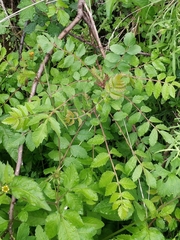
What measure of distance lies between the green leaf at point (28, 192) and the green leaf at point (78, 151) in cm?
24

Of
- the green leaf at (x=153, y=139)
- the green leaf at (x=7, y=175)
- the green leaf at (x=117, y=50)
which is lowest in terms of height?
the green leaf at (x=153, y=139)

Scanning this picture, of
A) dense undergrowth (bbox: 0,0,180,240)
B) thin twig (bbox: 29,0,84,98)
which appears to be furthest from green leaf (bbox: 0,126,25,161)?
thin twig (bbox: 29,0,84,98)

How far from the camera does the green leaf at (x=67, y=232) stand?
93cm

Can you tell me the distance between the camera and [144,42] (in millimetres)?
1660

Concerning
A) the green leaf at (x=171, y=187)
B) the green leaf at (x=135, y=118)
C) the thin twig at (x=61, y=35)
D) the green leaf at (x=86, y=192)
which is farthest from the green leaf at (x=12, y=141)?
the green leaf at (x=171, y=187)

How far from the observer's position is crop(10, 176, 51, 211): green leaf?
94 cm

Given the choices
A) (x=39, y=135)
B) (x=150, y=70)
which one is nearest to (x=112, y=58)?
(x=150, y=70)

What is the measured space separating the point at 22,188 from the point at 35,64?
0.67 metres

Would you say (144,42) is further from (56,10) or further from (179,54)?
(56,10)

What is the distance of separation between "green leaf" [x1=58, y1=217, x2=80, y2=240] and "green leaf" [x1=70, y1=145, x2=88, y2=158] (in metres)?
0.27

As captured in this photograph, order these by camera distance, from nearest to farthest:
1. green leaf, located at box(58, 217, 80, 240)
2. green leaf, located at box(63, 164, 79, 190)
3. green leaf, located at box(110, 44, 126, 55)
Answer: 1. green leaf, located at box(58, 217, 80, 240)
2. green leaf, located at box(63, 164, 79, 190)
3. green leaf, located at box(110, 44, 126, 55)

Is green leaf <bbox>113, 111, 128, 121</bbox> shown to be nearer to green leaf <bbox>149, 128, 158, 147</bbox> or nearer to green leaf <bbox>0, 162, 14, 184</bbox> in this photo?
Answer: green leaf <bbox>149, 128, 158, 147</bbox>

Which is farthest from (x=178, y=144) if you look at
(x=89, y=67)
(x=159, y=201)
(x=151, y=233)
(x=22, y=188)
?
(x=22, y=188)

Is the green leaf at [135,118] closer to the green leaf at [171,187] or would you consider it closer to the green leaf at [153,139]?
the green leaf at [153,139]
